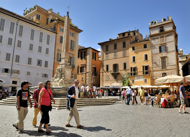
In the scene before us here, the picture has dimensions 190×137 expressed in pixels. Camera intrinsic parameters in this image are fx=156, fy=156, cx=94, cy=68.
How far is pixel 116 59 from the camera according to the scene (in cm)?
3791

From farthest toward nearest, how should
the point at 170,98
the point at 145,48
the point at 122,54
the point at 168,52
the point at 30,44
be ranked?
the point at 122,54, the point at 145,48, the point at 168,52, the point at 30,44, the point at 170,98

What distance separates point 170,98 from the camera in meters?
11.0

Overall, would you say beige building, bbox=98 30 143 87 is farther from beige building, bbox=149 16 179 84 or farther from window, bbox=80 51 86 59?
beige building, bbox=149 16 179 84

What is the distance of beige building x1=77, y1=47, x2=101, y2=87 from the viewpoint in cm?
3816

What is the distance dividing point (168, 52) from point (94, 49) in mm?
17122

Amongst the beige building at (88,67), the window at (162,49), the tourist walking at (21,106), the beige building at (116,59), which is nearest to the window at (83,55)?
the beige building at (88,67)

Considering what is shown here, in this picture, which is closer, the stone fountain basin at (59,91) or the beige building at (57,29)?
the stone fountain basin at (59,91)

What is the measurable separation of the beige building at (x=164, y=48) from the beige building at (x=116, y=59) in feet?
18.8

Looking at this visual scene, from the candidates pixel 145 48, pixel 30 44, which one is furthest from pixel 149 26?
pixel 30 44

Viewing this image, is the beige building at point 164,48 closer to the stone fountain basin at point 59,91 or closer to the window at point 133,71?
the window at point 133,71

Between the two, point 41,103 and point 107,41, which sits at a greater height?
point 107,41

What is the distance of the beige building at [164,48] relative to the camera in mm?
30781

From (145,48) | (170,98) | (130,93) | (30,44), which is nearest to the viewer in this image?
(170,98)

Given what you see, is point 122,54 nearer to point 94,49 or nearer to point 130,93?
point 94,49
